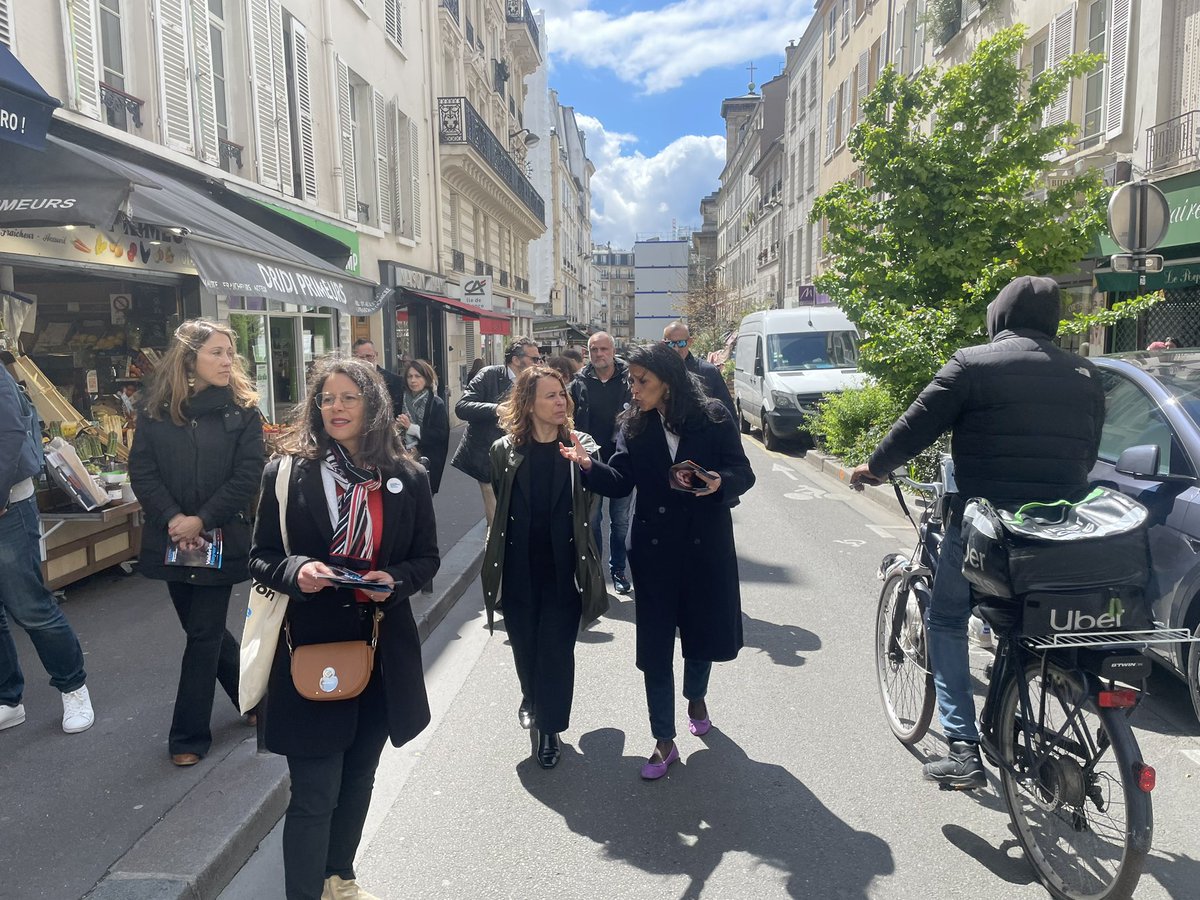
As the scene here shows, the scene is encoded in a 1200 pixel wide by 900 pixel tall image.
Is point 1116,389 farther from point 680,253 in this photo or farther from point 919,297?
point 680,253

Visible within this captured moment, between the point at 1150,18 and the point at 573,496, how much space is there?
46.6 ft

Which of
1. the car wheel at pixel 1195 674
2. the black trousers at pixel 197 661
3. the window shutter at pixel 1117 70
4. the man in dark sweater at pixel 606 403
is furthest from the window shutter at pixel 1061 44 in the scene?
the black trousers at pixel 197 661

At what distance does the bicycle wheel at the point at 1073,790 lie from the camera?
2.59 m

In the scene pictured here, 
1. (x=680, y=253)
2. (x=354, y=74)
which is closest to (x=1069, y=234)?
(x=354, y=74)

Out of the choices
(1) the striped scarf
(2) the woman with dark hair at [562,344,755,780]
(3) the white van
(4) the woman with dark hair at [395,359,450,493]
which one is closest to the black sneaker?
(2) the woman with dark hair at [562,344,755,780]

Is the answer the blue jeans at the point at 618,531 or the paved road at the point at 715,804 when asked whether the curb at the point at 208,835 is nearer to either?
the paved road at the point at 715,804

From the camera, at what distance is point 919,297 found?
1014cm

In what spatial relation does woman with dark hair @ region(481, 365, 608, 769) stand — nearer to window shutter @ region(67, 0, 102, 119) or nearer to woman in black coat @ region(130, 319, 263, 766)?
woman in black coat @ region(130, 319, 263, 766)

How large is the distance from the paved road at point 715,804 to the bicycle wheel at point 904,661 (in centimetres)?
12

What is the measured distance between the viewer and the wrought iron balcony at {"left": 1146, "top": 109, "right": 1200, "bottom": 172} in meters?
12.9

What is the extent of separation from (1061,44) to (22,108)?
16642 mm

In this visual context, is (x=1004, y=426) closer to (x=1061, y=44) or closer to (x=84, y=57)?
(x=84, y=57)

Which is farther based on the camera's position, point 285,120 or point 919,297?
point 285,120

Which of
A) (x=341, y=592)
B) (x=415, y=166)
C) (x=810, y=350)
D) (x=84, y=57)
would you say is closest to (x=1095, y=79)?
(x=810, y=350)
